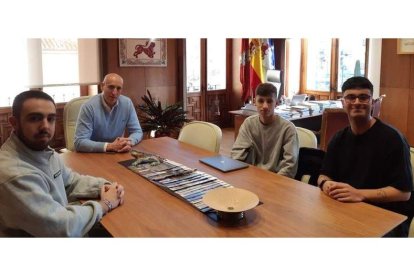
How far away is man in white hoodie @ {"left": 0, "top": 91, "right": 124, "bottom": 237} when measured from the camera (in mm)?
1232

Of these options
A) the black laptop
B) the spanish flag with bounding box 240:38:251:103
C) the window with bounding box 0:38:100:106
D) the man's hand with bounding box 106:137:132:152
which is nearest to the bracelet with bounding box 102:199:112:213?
the black laptop

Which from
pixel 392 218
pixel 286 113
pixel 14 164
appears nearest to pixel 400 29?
pixel 392 218

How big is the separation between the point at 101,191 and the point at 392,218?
4.07 feet

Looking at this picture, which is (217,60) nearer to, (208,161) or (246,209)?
(208,161)

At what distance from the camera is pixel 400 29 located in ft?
5.45

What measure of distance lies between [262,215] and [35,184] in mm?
863

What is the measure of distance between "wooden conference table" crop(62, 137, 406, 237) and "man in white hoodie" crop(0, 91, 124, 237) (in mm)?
120

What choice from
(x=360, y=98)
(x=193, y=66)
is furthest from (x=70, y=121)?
(x=193, y=66)

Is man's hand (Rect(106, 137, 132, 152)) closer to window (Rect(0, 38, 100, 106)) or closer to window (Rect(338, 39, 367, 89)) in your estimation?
window (Rect(0, 38, 100, 106))

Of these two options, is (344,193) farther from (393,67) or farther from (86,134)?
(393,67)

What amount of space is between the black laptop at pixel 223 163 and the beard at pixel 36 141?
969 mm

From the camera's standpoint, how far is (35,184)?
4.15ft

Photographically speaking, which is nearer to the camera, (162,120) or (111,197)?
(111,197)

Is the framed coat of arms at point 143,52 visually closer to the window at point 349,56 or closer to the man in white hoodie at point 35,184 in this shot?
the window at point 349,56
